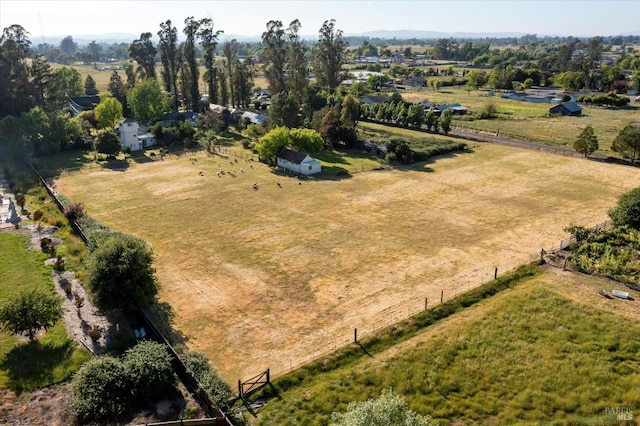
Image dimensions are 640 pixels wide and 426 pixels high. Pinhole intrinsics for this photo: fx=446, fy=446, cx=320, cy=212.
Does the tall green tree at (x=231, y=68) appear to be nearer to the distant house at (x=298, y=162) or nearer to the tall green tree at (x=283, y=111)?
the tall green tree at (x=283, y=111)

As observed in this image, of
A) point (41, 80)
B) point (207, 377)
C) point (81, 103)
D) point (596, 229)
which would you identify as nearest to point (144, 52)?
point (81, 103)

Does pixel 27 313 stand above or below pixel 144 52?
below

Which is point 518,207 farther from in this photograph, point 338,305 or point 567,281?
point 338,305

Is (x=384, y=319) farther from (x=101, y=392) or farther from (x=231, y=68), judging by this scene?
(x=231, y=68)

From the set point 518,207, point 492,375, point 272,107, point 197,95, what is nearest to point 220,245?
point 492,375

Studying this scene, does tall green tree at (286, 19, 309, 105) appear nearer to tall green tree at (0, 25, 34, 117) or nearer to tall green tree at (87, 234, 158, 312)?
tall green tree at (0, 25, 34, 117)

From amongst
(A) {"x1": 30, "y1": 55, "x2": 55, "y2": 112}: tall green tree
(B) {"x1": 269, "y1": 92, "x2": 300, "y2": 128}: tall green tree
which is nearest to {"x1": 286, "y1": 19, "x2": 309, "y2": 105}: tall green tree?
(B) {"x1": 269, "y1": 92, "x2": 300, "y2": 128}: tall green tree
